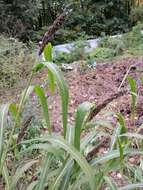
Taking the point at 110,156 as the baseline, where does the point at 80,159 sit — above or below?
above

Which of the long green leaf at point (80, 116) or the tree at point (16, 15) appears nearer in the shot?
the long green leaf at point (80, 116)

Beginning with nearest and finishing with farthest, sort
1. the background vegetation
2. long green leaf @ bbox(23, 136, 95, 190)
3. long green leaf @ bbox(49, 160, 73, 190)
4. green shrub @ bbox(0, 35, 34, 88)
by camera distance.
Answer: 1. long green leaf @ bbox(23, 136, 95, 190)
2. long green leaf @ bbox(49, 160, 73, 190)
3. green shrub @ bbox(0, 35, 34, 88)
4. the background vegetation

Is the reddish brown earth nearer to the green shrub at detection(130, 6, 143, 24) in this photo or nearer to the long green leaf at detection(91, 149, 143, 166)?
the long green leaf at detection(91, 149, 143, 166)

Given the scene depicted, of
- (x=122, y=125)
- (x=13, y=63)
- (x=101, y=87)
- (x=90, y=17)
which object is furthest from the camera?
(x=90, y=17)

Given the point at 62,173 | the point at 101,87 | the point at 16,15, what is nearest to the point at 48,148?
the point at 62,173

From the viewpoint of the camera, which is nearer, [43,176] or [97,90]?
[43,176]

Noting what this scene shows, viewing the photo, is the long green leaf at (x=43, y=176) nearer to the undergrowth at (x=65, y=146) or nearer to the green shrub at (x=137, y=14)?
the undergrowth at (x=65, y=146)

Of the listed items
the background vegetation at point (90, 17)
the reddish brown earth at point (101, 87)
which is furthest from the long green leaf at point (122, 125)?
the background vegetation at point (90, 17)

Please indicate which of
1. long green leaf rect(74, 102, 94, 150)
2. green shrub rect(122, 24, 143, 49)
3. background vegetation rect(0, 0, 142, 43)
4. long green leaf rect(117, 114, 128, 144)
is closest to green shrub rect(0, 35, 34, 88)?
green shrub rect(122, 24, 143, 49)

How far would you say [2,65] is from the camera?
533 cm

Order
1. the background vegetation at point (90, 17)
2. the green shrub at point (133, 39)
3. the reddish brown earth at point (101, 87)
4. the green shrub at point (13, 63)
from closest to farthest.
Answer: the reddish brown earth at point (101, 87), the green shrub at point (13, 63), the green shrub at point (133, 39), the background vegetation at point (90, 17)

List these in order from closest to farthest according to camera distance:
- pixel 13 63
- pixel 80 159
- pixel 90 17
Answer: pixel 80 159 → pixel 13 63 → pixel 90 17

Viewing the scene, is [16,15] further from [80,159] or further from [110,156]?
[80,159]

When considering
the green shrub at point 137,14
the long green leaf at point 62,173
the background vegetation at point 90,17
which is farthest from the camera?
A: the green shrub at point 137,14
